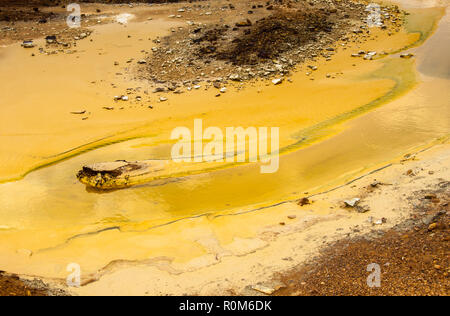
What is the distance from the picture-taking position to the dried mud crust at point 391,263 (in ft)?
16.0

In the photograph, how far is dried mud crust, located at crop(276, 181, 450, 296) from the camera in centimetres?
488

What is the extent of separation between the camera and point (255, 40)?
14484mm

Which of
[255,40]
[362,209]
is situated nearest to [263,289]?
[362,209]

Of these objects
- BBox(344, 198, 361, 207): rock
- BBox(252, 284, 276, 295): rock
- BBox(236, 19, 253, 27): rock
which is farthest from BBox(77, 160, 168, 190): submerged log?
BBox(236, 19, 253, 27): rock

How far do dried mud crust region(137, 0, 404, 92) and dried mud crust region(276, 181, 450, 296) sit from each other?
25.7 ft

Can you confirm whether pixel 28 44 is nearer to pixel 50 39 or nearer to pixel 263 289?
pixel 50 39

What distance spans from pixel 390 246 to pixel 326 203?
1.78m

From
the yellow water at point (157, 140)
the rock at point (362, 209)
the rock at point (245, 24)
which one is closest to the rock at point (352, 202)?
the rock at point (362, 209)

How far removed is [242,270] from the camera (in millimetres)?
5828

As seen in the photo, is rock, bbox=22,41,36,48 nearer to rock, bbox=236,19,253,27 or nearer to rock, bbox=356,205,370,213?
rock, bbox=236,19,253,27

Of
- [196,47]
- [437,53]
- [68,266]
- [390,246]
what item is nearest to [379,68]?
[437,53]

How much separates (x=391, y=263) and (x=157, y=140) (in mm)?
6589

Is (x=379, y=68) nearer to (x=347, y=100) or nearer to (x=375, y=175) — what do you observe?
(x=347, y=100)

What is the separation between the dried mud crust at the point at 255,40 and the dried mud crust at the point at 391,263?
7.83 m
